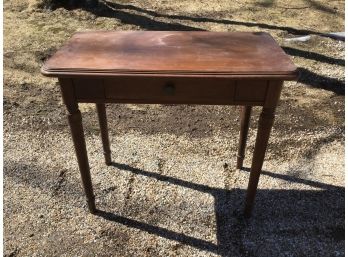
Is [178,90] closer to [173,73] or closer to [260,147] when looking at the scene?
[173,73]

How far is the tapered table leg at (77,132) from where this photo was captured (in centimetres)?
168

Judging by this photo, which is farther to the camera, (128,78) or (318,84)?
(318,84)

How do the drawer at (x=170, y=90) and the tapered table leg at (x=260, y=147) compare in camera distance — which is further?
the tapered table leg at (x=260, y=147)

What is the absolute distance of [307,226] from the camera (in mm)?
2162

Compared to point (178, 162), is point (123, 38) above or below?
above

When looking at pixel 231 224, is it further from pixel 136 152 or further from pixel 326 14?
pixel 326 14

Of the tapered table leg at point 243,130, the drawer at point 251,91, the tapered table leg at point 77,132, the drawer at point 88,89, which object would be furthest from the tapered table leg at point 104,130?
the drawer at point 251,91

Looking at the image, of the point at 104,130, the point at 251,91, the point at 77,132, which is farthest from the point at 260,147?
the point at 104,130

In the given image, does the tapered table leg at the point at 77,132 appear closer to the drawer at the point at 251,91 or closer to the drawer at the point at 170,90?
the drawer at the point at 170,90

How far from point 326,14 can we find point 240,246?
4438mm

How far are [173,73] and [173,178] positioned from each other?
3.64ft

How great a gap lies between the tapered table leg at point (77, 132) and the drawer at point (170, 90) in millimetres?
175

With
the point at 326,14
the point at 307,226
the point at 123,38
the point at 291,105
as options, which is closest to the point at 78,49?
the point at 123,38

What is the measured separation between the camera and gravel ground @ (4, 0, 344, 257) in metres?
2.09
